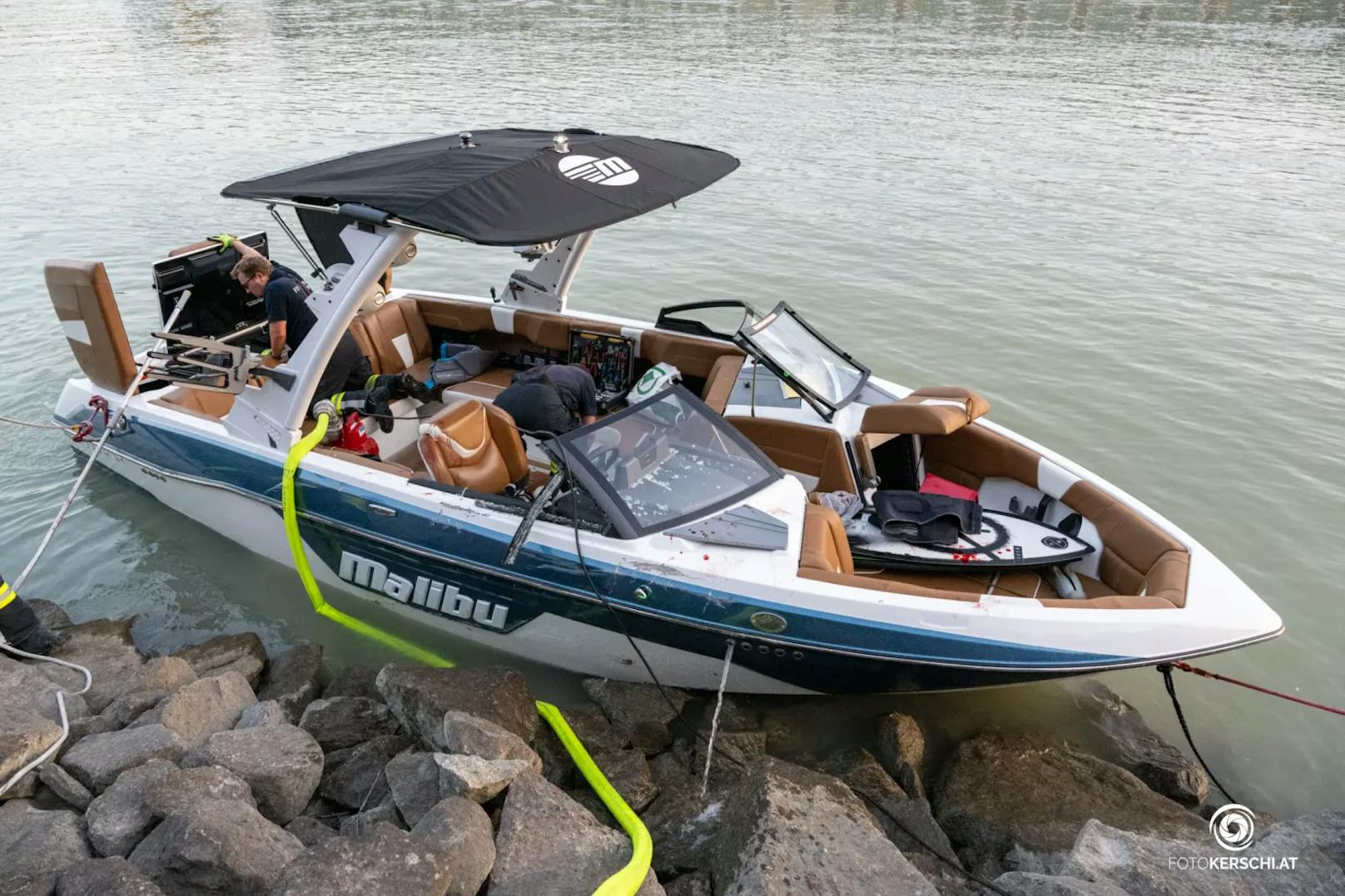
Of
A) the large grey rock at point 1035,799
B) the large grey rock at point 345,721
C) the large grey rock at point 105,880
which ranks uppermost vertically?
the large grey rock at point 105,880

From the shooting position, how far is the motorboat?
4.40 meters

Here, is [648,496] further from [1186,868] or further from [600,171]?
[1186,868]

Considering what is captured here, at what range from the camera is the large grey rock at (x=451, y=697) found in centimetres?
460

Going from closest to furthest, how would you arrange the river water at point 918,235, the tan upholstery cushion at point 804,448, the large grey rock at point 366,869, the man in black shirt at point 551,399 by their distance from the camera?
the large grey rock at point 366,869 < the tan upholstery cushion at point 804,448 < the man in black shirt at point 551,399 < the river water at point 918,235

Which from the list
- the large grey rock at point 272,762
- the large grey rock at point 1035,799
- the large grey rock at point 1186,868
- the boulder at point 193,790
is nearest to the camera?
the large grey rock at point 1186,868

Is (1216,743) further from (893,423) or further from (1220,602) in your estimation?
(893,423)

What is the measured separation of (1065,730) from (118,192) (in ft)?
48.3

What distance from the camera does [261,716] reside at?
4.72m

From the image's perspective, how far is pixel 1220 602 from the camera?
4.38 meters

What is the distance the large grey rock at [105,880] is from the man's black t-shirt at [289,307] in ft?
10.7

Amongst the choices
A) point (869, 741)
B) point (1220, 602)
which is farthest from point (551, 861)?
point (1220, 602)

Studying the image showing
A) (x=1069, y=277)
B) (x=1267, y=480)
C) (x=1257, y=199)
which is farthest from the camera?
(x=1257, y=199)

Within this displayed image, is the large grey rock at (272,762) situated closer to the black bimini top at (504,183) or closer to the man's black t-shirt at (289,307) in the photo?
the man's black t-shirt at (289,307)

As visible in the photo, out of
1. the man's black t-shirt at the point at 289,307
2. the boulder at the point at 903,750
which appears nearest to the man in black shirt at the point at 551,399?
the man's black t-shirt at the point at 289,307
